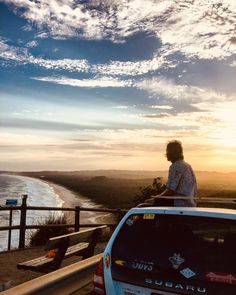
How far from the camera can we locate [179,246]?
4.13 meters

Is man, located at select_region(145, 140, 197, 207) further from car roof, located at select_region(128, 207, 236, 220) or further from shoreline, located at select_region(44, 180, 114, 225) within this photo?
shoreline, located at select_region(44, 180, 114, 225)

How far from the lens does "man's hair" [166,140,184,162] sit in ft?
25.3

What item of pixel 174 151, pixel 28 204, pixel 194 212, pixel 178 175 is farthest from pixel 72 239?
pixel 28 204

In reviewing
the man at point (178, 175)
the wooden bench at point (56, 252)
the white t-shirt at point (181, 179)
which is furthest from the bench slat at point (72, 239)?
the white t-shirt at point (181, 179)

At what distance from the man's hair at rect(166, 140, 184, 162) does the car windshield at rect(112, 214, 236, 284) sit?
10.9 feet

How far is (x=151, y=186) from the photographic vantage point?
20531 mm

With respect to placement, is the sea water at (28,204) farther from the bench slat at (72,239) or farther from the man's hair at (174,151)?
the man's hair at (174,151)

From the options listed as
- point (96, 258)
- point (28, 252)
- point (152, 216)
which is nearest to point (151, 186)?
point (28, 252)

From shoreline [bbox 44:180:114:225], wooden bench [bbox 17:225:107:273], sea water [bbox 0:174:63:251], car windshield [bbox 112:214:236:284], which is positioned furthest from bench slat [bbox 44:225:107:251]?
shoreline [bbox 44:180:114:225]

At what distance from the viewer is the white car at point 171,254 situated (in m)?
Answer: 3.91

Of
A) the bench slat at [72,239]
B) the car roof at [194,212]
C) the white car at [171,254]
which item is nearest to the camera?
the white car at [171,254]

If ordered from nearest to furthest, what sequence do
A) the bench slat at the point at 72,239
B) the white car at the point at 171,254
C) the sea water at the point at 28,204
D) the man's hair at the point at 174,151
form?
the white car at the point at 171,254 → the bench slat at the point at 72,239 → the man's hair at the point at 174,151 → the sea water at the point at 28,204

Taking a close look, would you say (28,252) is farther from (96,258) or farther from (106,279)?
(106,279)

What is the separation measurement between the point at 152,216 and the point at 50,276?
3.55 feet
